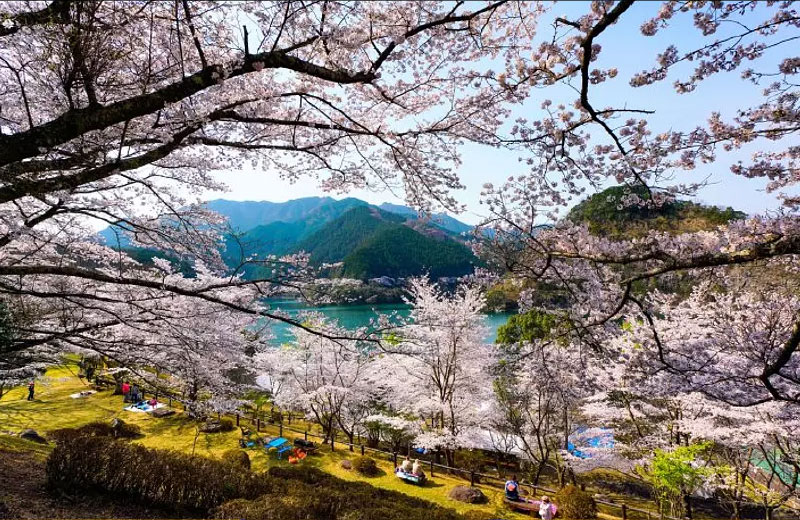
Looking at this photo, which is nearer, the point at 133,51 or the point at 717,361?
the point at 133,51

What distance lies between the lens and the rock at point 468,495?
10.3 meters

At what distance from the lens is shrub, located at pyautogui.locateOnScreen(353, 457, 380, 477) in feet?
39.2

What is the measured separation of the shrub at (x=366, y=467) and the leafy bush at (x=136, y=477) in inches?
234

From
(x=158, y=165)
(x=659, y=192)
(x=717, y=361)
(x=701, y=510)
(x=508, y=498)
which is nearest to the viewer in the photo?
(x=659, y=192)

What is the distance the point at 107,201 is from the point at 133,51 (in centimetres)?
191

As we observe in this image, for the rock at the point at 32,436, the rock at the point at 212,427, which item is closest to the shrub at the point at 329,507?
the rock at the point at 212,427

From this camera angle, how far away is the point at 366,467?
12.0m

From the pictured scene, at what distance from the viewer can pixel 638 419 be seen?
10961 millimetres

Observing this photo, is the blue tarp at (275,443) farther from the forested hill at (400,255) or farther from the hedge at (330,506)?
the forested hill at (400,255)

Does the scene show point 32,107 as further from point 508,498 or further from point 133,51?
point 508,498

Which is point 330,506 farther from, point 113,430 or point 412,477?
point 113,430

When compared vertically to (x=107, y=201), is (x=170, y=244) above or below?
below

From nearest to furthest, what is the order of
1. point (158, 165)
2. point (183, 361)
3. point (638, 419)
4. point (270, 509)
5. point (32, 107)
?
point (32, 107) < point (158, 165) < point (270, 509) < point (183, 361) < point (638, 419)

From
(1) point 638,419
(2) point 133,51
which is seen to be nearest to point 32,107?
(2) point 133,51
